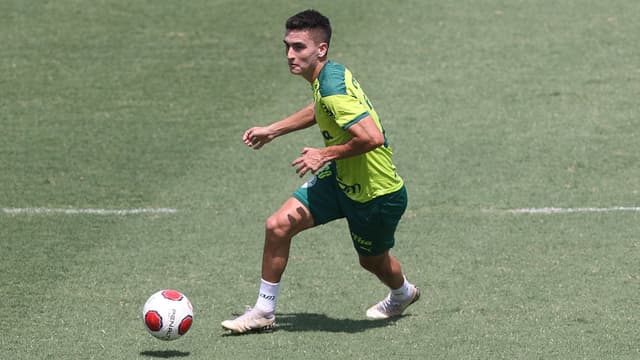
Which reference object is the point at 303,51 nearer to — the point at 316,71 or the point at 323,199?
the point at 316,71

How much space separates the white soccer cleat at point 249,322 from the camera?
8672 millimetres

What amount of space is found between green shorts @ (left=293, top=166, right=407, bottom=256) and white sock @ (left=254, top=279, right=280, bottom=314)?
0.53m

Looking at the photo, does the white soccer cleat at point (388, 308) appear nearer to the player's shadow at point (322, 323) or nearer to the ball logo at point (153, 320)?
the player's shadow at point (322, 323)

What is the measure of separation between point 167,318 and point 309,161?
1.35m

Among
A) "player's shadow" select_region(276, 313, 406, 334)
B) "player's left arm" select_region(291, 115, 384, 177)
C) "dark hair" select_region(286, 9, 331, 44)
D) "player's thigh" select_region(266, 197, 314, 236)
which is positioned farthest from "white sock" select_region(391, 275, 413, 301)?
"dark hair" select_region(286, 9, 331, 44)

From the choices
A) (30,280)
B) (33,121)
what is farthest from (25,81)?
(30,280)

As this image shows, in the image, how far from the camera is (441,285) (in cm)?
974

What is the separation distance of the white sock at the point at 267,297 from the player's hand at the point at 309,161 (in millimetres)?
1095

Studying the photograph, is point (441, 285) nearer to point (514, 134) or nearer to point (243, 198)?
point (243, 198)

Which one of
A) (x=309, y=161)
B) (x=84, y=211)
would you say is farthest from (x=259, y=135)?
(x=84, y=211)

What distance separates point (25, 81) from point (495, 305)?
752 cm

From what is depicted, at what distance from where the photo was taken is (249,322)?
8.70 m

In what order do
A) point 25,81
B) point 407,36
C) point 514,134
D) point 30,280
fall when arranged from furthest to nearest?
point 407,36, point 25,81, point 514,134, point 30,280

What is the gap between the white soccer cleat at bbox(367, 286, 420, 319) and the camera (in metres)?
9.12
